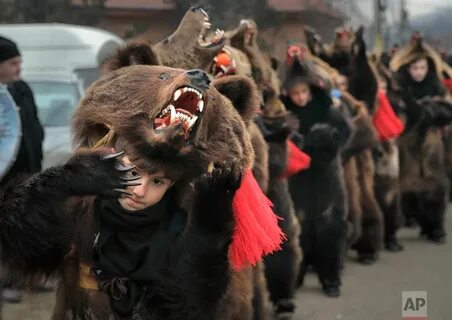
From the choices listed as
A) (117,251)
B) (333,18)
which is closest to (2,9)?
(333,18)

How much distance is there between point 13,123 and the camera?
179 inches

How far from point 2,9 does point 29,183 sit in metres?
10.3

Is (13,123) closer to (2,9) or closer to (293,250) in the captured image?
(293,250)

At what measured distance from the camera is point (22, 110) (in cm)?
582

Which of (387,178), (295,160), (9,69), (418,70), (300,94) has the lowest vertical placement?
(387,178)

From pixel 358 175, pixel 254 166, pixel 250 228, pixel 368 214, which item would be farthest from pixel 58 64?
pixel 250 228

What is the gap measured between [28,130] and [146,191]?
350cm

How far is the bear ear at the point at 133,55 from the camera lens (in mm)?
2932

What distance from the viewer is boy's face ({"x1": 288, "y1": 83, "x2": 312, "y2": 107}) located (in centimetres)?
582

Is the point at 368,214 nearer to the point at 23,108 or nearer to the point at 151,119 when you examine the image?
the point at 23,108

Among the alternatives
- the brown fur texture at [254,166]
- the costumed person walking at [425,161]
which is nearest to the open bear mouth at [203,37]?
the brown fur texture at [254,166]

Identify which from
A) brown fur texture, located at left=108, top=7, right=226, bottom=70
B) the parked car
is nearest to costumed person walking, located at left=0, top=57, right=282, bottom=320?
brown fur texture, located at left=108, top=7, right=226, bottom=70

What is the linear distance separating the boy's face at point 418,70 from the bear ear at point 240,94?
5.98 meters

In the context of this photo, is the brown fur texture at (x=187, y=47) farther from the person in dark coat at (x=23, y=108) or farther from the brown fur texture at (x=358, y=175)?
the brown fur texture at (x=358, y=175)
